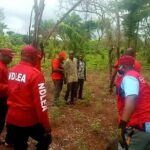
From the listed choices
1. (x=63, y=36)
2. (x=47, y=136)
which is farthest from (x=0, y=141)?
(x=63, y=36)

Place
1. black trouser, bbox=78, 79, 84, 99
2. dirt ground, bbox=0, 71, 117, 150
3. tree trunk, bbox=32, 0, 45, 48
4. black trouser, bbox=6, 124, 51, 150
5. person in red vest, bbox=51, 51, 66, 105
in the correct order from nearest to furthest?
1. black trouser, bbox=6, 124, 51, 150
2. dirt ground, bbox=0, 71, 117, 150
3. tree trunk, bbox=32, 0, 45, 48
4. person in red vest, bbox=51, 51, 66, 105
5. black trouser, bbox=78, 79, 84, 99

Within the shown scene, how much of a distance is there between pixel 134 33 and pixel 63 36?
767 centimetres

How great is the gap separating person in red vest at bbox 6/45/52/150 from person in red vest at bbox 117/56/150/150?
3.27 ft

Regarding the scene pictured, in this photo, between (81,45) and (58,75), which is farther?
(81,45)

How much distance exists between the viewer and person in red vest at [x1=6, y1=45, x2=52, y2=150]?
4.76 meters

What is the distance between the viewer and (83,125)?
916cm

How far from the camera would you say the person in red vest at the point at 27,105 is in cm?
476

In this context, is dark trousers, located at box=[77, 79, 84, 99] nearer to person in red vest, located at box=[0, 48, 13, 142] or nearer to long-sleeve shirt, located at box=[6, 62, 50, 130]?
person in red vest, located at box=[0, 48, 13, 142]

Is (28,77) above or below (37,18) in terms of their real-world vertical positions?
below

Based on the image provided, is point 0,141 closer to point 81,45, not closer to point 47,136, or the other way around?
point 47,136

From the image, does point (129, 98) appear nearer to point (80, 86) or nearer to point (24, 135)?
point (24, 135)

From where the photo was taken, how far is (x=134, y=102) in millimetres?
4352

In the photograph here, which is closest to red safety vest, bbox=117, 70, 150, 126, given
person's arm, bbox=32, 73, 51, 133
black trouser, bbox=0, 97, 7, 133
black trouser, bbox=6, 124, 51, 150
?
person's arm, bbox=32, 73, 51, 133

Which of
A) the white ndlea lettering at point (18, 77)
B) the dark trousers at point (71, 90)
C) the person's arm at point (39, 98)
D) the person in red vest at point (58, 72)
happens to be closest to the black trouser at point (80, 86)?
the dark trousers at point (71, 90)
